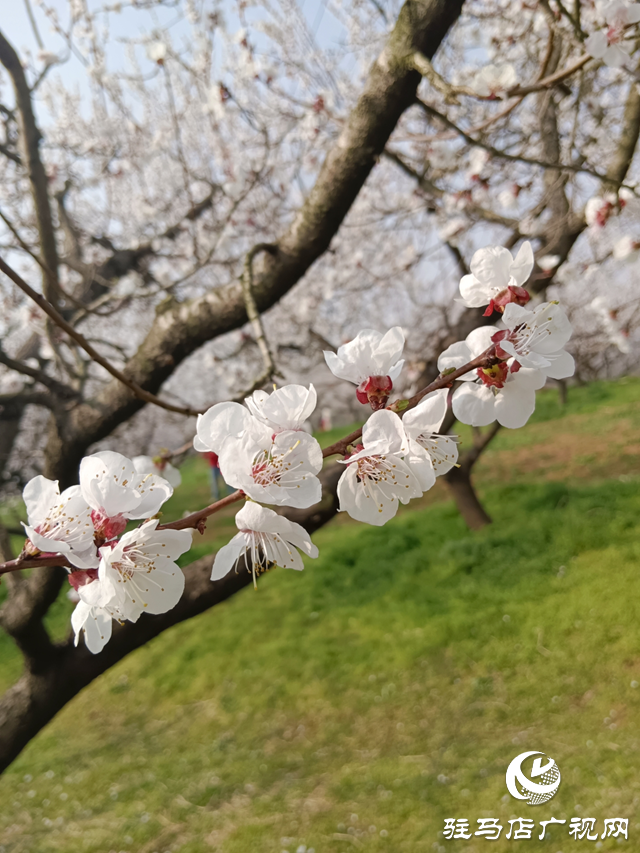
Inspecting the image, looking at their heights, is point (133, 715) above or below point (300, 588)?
below

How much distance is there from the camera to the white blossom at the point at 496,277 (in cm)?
75

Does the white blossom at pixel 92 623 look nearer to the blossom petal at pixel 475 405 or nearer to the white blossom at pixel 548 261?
the blossom petal at pixel 475 405

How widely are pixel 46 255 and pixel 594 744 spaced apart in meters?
2.79

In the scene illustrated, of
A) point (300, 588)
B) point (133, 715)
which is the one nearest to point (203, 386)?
point (300, 588)

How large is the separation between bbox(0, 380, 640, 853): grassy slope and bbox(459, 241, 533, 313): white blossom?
1.83m

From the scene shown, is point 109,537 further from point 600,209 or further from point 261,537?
point 600,209

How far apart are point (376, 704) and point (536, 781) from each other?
3.02ft

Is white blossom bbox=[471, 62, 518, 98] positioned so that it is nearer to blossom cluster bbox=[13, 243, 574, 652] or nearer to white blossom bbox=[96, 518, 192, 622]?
blossom cluster bbox=[13, 243, 574, 652]

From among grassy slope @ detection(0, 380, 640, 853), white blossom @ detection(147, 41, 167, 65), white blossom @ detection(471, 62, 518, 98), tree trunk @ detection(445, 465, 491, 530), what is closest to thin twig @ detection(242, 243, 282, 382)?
white blossom @ detection(471, 62, 518, 98)

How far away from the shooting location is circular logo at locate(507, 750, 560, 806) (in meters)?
1.91

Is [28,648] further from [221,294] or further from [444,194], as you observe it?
[444,194]

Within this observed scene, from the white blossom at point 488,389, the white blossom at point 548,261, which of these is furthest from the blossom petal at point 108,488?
the white blossom at point 548,261

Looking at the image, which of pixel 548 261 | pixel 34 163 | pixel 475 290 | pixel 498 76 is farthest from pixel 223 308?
pixel 548 261

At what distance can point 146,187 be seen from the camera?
22.4ft
